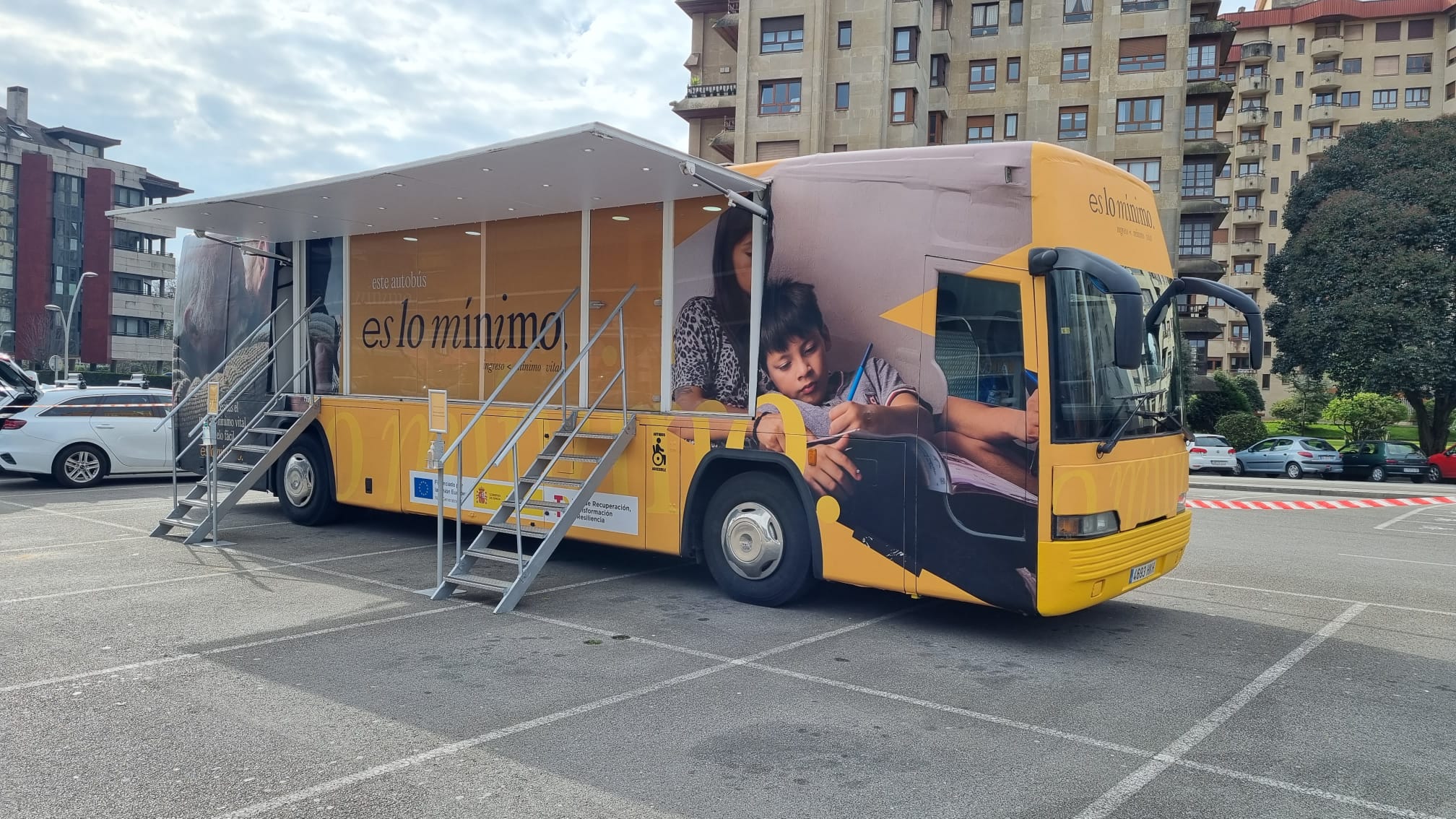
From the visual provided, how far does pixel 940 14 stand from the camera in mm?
47062

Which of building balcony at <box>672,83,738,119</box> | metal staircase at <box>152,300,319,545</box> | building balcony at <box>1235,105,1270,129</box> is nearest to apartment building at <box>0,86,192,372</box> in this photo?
building balcony at <box>672,83,738,119</box>

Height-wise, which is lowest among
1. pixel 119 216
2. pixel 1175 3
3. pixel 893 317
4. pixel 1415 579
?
pixel 1415 579

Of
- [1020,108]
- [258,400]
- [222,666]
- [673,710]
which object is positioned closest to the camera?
[673,710]

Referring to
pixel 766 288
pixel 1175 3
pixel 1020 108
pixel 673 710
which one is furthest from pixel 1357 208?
pixel 673 710

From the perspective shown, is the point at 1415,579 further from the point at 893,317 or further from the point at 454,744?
the point at 454,744

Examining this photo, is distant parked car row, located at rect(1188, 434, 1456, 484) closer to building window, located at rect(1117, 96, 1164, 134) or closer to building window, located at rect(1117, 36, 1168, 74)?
building window, located at rect(1117, 96, 1164, 134)

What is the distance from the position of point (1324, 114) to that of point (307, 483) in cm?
8900

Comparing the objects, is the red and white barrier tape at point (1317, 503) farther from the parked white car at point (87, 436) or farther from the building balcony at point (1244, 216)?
the building balcony at point (1244, 216)

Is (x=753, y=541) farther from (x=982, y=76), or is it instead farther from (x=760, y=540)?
(x=982, y=76)

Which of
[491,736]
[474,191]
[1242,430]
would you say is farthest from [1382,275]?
[491,736]

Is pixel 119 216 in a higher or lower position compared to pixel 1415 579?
→ higher

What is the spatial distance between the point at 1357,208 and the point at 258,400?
4034cm

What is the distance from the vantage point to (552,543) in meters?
8.00

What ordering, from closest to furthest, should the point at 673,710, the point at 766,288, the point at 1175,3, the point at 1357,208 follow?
the point at 673,710 → the point at 766,288 → the point at 1357,208 → the point at 1175,3
